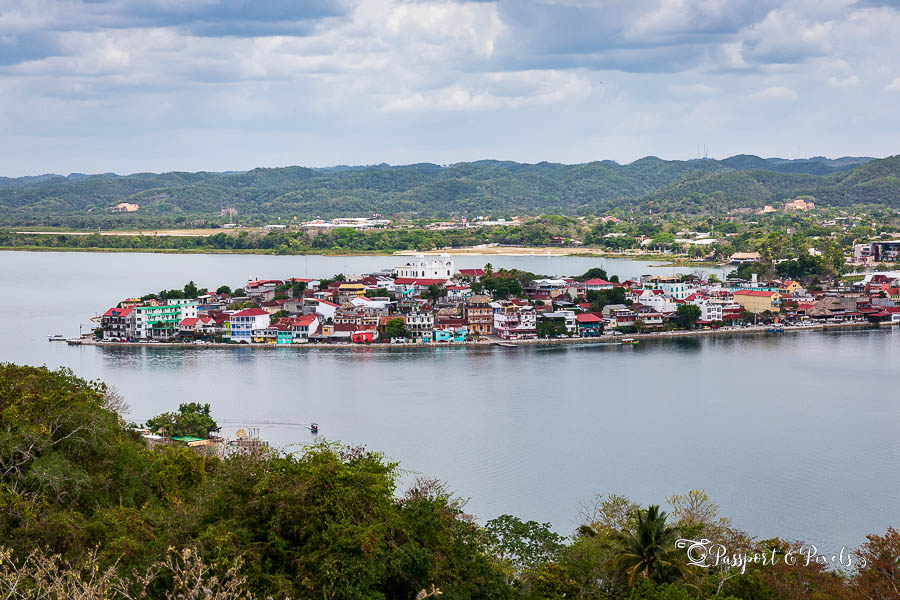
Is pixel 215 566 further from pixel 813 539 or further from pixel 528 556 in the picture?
pixel 813 539

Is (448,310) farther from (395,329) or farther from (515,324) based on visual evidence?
(395,329)

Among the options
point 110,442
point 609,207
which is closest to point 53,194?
point 609,207

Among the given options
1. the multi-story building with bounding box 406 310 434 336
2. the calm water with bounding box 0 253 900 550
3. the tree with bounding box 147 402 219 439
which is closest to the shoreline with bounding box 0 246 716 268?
the multi-story building with bounding box 406 310 434 336

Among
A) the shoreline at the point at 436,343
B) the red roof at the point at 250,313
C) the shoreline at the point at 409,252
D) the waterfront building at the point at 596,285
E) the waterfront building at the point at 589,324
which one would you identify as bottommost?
the shoreline at the point at 436,343

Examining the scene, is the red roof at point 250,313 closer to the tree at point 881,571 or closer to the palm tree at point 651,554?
the palm tree at point 651,554

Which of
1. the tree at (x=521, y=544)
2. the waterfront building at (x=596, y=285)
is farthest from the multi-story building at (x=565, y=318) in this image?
the tree at (x=521, y=544)

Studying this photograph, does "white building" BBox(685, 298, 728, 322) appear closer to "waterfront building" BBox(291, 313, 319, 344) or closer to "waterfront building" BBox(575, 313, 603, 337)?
"waterfront building" BBox(575, 313, 603, 337)

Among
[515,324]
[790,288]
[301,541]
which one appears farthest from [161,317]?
[301,541]
